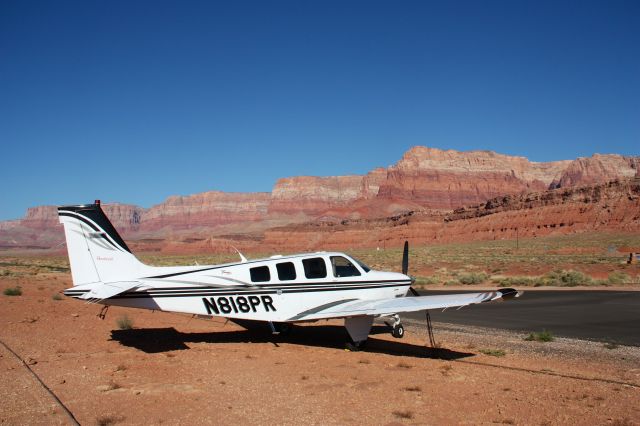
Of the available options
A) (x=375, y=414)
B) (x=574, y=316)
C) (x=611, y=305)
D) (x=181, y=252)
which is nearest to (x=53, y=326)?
(x=375, y=414)

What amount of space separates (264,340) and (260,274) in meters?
2.21

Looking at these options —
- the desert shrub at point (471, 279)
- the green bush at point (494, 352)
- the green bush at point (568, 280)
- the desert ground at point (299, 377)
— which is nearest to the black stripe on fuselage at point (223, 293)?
the desert ground at point (299, 377)

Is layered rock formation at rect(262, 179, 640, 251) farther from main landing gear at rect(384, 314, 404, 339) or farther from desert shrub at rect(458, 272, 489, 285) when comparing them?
main landing gear at rect(384, 314, 404, 339)

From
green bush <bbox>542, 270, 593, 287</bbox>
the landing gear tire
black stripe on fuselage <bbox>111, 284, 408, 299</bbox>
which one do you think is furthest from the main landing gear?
green bush <bbox>542, 270, 593, 287</bbox>

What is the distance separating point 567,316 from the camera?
685 inches

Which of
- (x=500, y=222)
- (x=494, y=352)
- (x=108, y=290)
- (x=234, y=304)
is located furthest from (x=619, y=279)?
(x=500, y=222)

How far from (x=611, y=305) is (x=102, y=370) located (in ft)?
62.4

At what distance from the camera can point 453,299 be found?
1073cm

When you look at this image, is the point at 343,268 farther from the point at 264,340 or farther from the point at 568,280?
the point at 568,280

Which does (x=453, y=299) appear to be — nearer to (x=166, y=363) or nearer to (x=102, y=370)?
(x=166, y=363)

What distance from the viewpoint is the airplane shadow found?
11.5 metres

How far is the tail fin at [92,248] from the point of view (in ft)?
37.3

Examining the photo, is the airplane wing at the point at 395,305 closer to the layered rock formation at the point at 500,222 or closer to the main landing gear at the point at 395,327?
the main landing gear at the point at 395,327

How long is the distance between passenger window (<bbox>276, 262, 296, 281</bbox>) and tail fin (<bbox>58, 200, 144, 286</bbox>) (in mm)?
3360
